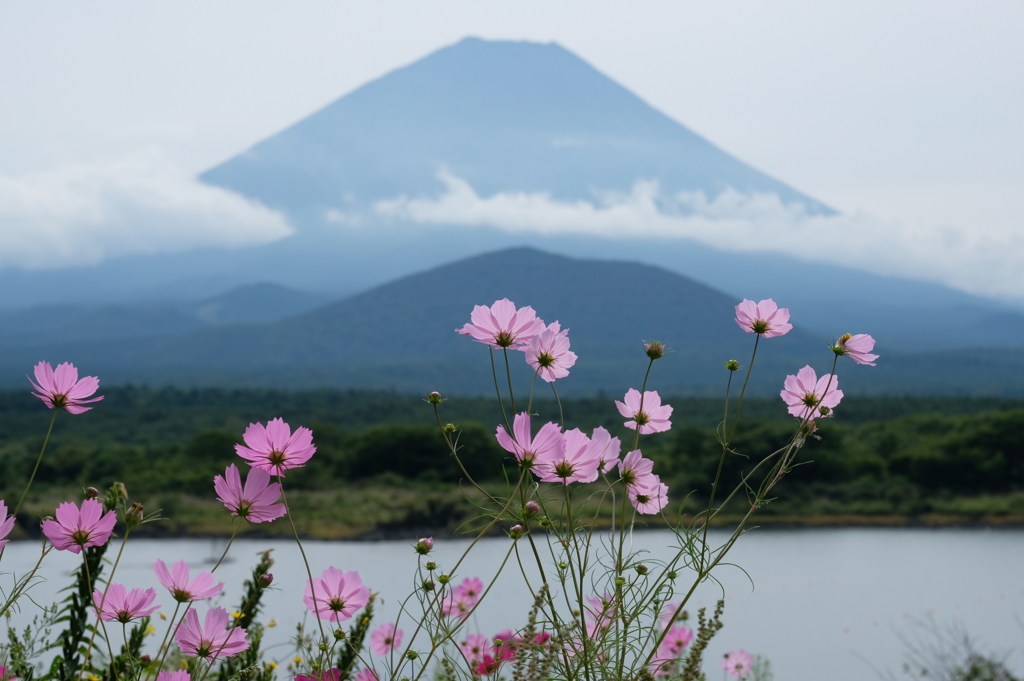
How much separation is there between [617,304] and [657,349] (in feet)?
527

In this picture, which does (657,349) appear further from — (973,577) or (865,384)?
(865,384)

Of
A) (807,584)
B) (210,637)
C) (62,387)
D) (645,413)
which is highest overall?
(645,413)

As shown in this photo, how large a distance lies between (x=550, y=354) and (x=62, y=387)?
560 mm

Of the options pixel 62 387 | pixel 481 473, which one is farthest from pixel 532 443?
pixel 481 473

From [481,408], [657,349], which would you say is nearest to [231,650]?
[657,349]

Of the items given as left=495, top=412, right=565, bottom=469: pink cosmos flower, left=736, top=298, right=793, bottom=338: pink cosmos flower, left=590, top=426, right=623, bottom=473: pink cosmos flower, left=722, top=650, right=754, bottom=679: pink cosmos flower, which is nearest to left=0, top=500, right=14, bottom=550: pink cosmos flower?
left=495, top=412, right=565, bottom=469: pink cosmos flower

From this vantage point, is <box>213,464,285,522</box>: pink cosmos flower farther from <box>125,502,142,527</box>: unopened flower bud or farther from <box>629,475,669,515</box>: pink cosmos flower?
<box>629,475,669,515</box>: pink cosmos flower

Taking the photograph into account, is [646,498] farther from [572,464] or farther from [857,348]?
[857,348]

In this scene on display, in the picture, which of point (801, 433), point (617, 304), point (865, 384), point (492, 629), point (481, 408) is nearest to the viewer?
point (801, 433)

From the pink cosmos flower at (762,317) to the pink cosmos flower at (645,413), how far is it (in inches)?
6.1

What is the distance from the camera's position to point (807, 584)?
1845cm

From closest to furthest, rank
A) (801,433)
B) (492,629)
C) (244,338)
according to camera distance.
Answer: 1. (801,433)
2. (492,629)
3. (244,338)

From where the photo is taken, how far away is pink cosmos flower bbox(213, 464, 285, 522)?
966 mm

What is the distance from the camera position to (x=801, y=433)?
3.64 feet
